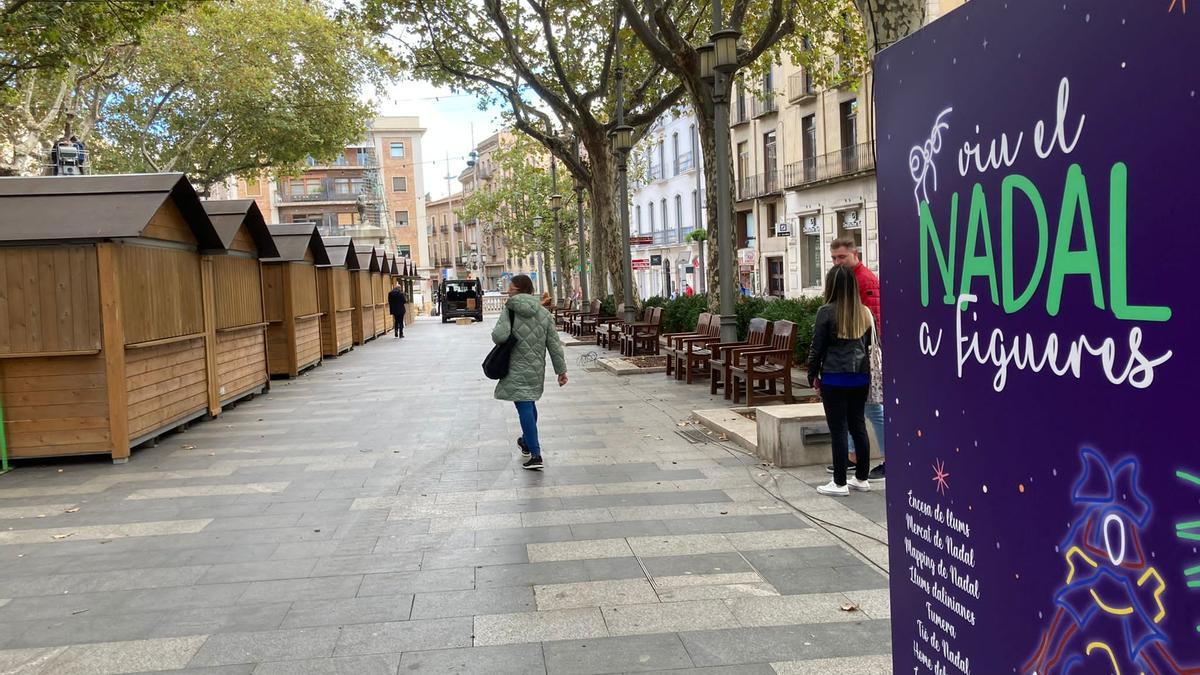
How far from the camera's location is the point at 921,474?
209cm

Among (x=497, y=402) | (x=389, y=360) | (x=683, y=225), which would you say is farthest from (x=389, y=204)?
(x=497, y=402)

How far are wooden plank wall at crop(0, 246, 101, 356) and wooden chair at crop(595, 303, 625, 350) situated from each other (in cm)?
1210

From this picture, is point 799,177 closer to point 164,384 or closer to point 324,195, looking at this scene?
point 164,384

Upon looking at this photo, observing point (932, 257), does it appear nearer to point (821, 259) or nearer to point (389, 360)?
point (389, 360)

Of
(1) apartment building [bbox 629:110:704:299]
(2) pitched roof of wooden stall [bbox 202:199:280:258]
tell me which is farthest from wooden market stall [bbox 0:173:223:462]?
(1) apartment building [bbox 629:110:704:299]

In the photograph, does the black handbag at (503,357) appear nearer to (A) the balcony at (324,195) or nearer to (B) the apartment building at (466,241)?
(A) the balcony at (324,195)

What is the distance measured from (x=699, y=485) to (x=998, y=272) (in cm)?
573

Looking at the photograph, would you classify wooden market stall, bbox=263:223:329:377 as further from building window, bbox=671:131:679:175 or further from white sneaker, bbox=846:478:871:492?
building window, bbox=671:131:679:175

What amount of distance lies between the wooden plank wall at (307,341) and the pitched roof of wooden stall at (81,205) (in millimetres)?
7972

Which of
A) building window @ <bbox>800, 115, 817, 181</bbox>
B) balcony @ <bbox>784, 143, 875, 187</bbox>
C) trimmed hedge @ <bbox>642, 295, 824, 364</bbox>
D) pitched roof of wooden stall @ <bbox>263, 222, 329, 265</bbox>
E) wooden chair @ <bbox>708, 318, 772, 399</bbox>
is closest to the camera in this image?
wooden chair @ <bbox>708, 318, 772, 399</bbox>

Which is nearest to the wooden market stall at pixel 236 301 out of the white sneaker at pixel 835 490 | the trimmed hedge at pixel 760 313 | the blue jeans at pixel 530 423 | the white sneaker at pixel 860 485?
the blue jeans at pixel 530 423

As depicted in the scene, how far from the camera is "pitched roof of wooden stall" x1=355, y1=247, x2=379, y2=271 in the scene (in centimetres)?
2906

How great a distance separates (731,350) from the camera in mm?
11523

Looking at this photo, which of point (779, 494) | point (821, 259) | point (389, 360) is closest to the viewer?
point (779, 494)
